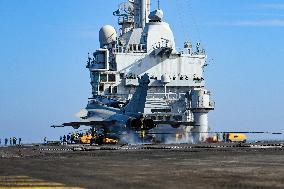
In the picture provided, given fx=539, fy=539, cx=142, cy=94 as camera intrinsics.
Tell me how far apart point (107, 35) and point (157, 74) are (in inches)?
537

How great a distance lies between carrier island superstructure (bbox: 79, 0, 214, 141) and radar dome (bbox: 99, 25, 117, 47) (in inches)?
16.8

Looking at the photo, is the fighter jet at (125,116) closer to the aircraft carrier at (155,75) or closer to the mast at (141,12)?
the aircraft carrier at (155,75)

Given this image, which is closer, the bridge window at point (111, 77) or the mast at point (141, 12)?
the bridge window at point (111, 77)

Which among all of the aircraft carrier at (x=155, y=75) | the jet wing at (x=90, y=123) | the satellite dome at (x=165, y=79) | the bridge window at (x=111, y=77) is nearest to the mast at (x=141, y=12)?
the aircraft carrier at (x=155, y=75)

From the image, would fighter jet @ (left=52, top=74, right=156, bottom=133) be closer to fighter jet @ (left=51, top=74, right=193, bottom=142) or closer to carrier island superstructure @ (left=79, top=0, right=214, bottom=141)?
fighter jet @ (left=51, top=74, right=193, bottom=142)

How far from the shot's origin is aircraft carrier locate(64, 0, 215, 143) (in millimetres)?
78000

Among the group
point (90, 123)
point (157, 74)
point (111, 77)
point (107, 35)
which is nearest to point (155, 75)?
point (157, 74)

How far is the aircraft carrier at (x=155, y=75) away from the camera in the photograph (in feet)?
256

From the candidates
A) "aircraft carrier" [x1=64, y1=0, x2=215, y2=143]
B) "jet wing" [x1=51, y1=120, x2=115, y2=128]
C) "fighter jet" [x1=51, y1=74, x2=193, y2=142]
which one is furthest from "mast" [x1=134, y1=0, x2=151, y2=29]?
"jet wing" [x1=51, y1=120, x2=115, y2=128]

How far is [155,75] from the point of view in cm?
8475

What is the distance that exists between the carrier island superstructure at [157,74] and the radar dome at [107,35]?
0.43 m

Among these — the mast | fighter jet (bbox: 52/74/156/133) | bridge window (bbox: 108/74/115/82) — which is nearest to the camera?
fighter jet (bbox: 52/74/156/133)

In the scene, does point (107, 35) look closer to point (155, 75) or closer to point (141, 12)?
point (141, 12)

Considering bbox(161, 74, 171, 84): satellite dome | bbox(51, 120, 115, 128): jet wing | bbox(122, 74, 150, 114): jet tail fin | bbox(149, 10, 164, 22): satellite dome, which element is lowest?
bbox(51, 120, 115, 128): jet wing
